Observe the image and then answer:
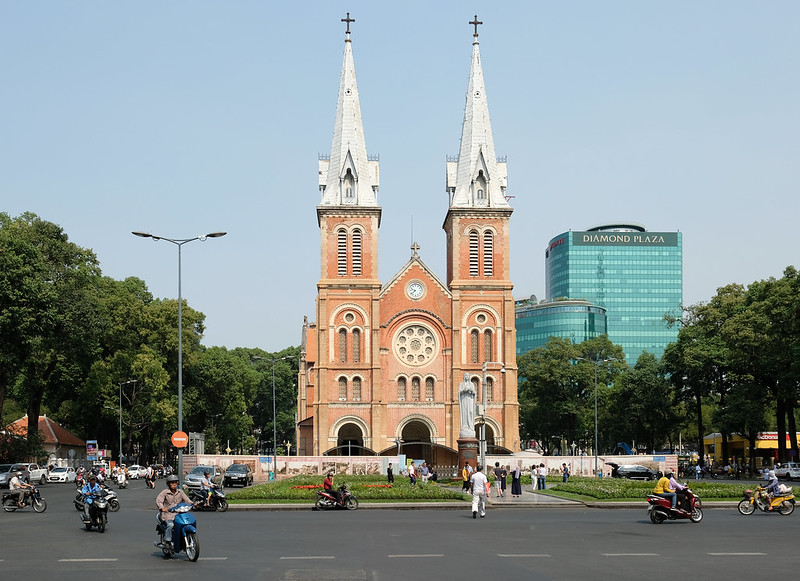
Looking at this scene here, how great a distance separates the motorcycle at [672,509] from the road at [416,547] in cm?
25

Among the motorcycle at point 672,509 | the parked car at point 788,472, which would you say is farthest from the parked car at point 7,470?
the parked car at point 788,472

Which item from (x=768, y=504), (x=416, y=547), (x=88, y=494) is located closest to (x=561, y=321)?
(x=768, y=504)

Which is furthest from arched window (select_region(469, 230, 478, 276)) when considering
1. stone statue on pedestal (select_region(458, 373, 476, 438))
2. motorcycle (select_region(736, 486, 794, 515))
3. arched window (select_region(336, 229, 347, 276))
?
motorcycle (select_region(736, 486, 794, 515))

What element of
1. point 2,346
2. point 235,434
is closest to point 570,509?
point 2,346

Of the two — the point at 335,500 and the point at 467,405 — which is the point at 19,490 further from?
A: the point at 467,405

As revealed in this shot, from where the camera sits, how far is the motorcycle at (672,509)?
2619cm

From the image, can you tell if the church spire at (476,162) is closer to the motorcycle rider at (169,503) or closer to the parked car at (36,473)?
the parked car at (36,473)

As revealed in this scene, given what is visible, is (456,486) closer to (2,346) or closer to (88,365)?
(2,346)

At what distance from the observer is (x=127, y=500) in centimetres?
4125

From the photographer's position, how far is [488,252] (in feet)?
270

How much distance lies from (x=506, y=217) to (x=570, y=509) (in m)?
51.1

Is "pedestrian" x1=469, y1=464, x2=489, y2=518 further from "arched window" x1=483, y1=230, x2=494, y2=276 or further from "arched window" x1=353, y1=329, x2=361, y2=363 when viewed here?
"arched window" x1=483, y1=230, x2=494, y2=276

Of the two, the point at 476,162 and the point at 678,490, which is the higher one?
Result: the point at 476,162

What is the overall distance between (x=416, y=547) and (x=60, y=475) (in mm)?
52136
